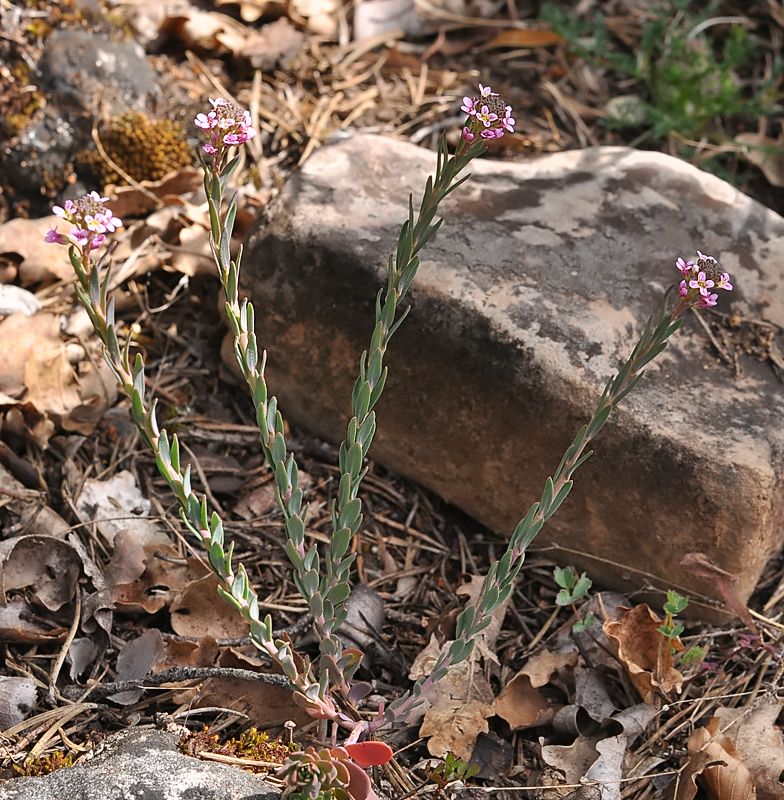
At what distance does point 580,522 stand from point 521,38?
2.43 meters

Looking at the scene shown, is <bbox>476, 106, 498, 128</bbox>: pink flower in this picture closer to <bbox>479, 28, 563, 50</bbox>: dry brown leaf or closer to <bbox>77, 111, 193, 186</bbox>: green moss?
<bbox>77, 111, 193, 186</bbox>: green moss

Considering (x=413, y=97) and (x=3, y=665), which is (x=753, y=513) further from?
(x=413, y=97)

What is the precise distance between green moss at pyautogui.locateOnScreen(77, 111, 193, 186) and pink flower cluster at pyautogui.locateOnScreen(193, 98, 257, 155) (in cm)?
167

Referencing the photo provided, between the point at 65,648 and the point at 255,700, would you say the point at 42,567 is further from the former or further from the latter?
the point at 255,700

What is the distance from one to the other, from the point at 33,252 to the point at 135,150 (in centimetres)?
54

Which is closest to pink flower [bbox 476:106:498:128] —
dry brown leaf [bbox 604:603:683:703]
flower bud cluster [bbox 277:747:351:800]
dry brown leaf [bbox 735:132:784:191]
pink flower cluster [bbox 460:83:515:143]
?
pink flower cluster [bbox 460:83:515:143]

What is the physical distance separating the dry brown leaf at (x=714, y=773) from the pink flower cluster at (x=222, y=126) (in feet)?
5.14

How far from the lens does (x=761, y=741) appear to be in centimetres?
184

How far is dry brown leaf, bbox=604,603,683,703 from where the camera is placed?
1901 millimetres

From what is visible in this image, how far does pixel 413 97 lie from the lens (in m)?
3.37

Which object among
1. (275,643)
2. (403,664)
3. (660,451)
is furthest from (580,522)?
(275,643)

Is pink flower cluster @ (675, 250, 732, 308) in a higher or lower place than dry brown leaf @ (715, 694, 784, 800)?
higher

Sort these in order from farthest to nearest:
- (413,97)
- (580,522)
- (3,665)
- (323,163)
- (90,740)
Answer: (413,97)
(323,163)
(580,522)
(3,665)
(90,740)

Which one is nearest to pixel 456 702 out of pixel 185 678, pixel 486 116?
pixel 185 678
